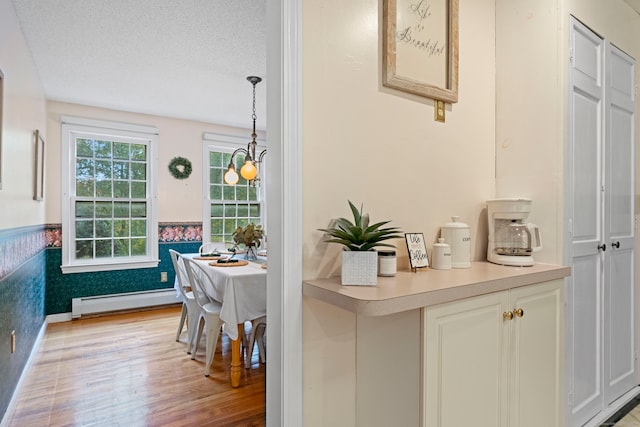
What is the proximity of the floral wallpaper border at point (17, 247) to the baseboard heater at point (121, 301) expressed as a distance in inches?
40.3

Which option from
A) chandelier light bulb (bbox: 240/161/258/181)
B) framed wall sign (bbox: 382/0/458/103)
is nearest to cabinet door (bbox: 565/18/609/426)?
framed wall sign (bbox: 382/0/458/103)

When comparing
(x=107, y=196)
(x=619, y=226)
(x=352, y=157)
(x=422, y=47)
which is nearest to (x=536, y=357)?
(x=352, y=157)

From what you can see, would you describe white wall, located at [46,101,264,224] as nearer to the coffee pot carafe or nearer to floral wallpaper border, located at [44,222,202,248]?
floral wallpaper border, located at [44,222,202,248]

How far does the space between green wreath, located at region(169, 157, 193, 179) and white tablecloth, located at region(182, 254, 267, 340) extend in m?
2.56

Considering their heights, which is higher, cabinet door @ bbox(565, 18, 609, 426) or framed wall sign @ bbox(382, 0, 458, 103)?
framed wall sign @ bbox(382, 0, 458, 103)

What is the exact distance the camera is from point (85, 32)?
254 centimetres

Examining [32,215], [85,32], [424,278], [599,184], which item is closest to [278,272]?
[424,278]

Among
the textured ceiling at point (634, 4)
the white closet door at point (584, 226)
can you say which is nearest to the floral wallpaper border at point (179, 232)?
the white closet door at point (584, 226)

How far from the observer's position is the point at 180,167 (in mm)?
4828

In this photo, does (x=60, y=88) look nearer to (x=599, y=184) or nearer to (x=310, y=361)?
(x=310, y=361)

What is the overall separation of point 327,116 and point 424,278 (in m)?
0.67

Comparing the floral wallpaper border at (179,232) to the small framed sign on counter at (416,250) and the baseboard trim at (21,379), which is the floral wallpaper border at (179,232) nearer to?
the baseboard trim at (21,379)

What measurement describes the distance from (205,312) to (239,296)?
418 millimetres

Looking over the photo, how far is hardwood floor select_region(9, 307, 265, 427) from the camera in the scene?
2143 mm
